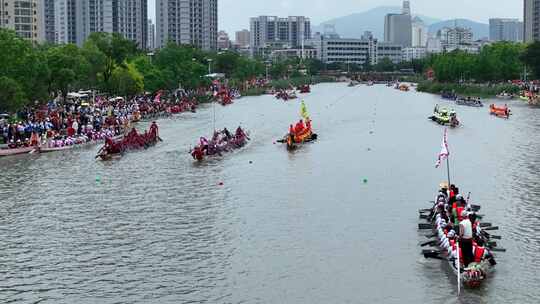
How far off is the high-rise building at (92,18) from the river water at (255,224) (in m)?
148

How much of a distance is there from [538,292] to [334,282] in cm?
449

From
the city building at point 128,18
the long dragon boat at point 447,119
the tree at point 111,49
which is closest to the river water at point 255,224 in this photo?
the long dragon boat at point 447,119

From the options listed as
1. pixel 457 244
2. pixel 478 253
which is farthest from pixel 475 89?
pixel 457 244

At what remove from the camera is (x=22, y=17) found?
5074 inches

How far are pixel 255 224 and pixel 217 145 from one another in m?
16.7

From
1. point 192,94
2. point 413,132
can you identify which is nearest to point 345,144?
point 413,132

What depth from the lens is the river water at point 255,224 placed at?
Answer: 18312 millimetres

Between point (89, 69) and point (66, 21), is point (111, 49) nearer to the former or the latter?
point (89, 69)

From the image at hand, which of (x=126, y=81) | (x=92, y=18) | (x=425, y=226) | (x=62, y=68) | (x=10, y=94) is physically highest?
(x=92, y=18)

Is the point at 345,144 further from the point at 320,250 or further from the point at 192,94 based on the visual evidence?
the point at 192,94

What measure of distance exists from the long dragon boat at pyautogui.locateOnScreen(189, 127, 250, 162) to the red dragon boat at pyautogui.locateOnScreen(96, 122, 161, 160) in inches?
131

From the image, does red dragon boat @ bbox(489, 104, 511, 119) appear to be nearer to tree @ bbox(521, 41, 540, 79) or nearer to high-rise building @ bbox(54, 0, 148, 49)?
tree @ bbox(521, 41, 540, 79)

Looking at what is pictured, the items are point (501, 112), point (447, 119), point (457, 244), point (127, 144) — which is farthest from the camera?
point (501, 112)

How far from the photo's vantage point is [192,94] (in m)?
92.4
